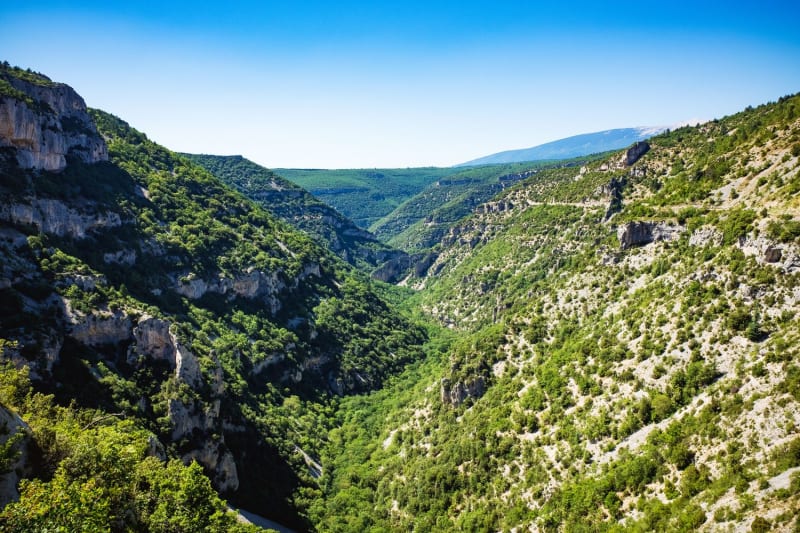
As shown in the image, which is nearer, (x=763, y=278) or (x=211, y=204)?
(x=763, y=278)

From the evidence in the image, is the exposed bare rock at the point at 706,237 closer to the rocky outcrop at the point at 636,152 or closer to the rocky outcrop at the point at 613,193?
the rocky outcrop at the point at 613,193

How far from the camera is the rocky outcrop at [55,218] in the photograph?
64438 mm

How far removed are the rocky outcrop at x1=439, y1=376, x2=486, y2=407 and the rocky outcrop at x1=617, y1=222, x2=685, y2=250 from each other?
112 feet

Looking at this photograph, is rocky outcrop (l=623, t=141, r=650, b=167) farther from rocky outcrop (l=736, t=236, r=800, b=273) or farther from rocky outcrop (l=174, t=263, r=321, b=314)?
rocky outcrop (l=174, t=263, r=321, b=314)

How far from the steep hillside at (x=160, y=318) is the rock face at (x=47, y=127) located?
0.33 meters

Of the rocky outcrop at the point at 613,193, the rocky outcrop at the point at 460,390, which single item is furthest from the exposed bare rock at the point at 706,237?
the rocky outcrop at the point at 613,193

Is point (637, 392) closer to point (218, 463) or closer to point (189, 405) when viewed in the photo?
point (218, 463)

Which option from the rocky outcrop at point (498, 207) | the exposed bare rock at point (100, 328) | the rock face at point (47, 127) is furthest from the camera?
the rocky outcrop at point (498, 207)

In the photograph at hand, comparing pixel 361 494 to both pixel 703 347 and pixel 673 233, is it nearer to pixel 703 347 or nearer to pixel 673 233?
pixel 703 347

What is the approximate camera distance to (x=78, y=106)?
324ft

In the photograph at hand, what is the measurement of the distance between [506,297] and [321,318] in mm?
53006

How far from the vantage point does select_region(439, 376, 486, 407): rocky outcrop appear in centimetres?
7438

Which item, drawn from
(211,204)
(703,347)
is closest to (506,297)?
(703,347)

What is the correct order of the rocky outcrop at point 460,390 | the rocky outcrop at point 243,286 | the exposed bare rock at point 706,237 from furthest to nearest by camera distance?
the rocky outcrop at point 243,286
the rocky outcrop at point 460,390
the exposed bare rock at point 706,237
